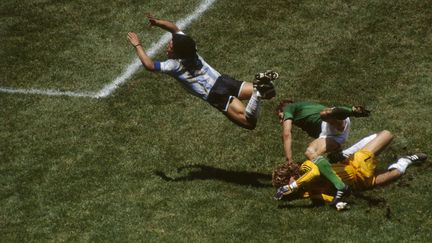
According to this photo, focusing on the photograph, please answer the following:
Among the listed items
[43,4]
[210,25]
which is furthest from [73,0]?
[210,25]

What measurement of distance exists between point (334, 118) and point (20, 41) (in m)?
9.86

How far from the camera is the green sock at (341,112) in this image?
12000 mm

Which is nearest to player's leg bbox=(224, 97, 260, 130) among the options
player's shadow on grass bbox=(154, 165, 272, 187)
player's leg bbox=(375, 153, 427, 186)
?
player's shadow on grass bbox=(154, 165, 272, 187)

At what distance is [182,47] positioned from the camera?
13.9 meters

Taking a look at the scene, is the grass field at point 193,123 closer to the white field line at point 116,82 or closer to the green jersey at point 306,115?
the white field line at point 116,82

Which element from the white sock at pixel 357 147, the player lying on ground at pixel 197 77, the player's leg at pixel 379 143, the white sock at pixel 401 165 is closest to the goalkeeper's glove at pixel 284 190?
the white sock at pixel 357 147

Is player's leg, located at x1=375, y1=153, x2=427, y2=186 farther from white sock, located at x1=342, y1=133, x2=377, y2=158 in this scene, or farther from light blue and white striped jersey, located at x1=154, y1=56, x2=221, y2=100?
light blue and white striped jersey, located at x1=154, y1=56, x2=221, y2=100

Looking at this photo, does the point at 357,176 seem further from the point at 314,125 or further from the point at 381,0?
the point at 381,0

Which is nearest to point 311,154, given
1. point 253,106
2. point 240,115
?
point 253,106

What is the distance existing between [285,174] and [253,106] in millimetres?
1384

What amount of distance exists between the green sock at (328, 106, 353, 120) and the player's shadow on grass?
6.24 feet

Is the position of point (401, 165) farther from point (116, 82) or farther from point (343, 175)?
point (116, 82)

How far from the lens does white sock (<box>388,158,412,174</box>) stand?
12.7m

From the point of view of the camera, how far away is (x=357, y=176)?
487 inches
